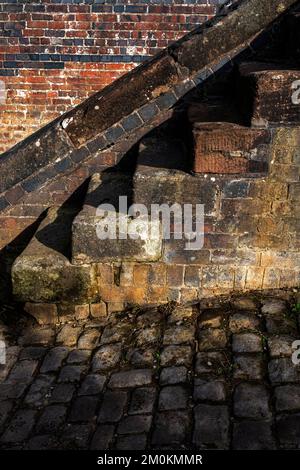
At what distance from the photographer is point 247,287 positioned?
3.48m

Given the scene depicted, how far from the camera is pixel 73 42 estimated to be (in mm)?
5902

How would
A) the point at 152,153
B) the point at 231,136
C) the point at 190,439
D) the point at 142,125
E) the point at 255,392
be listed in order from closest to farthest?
the point at 190,439 < the point at 255,392 < the point at 231,136 < the point at 152,153 < the point at 142,125

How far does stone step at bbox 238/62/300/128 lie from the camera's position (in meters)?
2.98

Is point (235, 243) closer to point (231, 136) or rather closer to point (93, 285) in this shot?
point (231, 136)

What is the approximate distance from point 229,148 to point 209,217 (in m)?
0.51

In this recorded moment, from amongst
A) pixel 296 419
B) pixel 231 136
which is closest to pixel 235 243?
pixel 231 136

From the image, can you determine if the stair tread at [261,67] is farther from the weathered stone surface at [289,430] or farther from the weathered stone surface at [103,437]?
the weathered stone surface at [103,437]

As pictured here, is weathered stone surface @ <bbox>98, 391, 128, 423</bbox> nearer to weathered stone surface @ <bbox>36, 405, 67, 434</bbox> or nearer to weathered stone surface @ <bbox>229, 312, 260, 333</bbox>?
weathered stone surface @ <bbox>36, 405, 67, 434</bbox>

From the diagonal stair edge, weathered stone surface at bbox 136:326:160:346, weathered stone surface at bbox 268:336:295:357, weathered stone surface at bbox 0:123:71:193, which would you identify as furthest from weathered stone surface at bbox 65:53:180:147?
weathered stone surface at bbox 268:336:295:357

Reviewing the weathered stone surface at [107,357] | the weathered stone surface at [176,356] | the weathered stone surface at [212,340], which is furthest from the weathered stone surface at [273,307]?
the weathered stone surface at [107,357]

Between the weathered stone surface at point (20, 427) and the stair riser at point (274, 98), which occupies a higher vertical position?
the stair riser at point (274, 98)

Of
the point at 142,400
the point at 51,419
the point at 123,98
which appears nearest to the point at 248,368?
the point at 142,400

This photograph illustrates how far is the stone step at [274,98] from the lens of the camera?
9.78 feet

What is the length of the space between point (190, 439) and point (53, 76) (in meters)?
5.10
